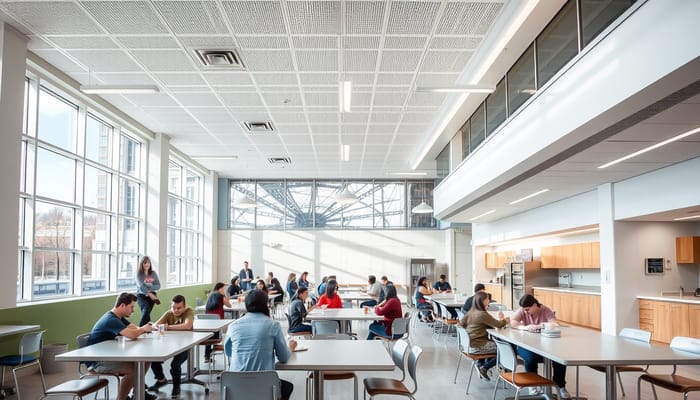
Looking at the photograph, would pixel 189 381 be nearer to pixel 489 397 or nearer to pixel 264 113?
pixel 489 397

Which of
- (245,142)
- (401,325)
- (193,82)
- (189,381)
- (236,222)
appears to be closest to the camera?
(189,381)

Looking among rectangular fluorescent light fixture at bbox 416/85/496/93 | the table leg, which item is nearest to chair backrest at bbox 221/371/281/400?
the table leg

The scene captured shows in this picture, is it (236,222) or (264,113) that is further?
(236,222)

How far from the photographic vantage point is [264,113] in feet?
32.8

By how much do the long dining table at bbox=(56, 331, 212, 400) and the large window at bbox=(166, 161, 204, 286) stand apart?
9217 mm

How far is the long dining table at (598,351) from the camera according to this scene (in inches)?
158

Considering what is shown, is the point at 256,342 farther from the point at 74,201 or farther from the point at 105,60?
the point at 74,201

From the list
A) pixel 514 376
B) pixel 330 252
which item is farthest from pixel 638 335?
pixel 330 252

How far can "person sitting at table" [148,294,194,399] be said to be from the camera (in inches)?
232

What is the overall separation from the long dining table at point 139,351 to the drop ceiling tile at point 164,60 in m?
3.70

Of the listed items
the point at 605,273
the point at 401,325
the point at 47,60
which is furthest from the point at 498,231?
the point at 47,60

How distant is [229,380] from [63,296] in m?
6.13

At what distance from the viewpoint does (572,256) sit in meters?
11.6

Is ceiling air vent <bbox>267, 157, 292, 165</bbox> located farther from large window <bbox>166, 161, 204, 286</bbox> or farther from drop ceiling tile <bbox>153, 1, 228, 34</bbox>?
drop ceiling tile <bbox>153, 1, 228, 34</bbox>
